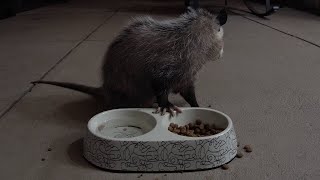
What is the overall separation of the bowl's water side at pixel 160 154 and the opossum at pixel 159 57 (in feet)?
0.77

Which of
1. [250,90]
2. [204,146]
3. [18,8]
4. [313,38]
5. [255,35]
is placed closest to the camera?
[204,146]

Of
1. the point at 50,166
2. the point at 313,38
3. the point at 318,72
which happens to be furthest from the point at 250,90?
the point at 313,38

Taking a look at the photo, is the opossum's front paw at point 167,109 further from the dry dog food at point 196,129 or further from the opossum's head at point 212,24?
the opossum's head at point 212,24

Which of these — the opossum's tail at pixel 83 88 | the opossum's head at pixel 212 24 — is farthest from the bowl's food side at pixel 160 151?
the opossum's tail at pixel 83 88

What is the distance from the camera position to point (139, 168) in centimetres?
114

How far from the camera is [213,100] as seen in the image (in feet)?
5.70

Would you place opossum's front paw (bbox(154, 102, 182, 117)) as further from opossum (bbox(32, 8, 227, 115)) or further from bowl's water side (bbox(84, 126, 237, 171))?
bowl's water side (bbox(84, 126, 237, 171))

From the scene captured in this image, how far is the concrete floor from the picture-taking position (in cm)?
118

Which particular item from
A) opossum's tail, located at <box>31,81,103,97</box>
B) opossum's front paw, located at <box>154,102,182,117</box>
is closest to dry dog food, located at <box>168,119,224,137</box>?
opossum's front paw, located at <box>154,102,182,117</box>

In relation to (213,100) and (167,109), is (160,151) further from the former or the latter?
(213,100)

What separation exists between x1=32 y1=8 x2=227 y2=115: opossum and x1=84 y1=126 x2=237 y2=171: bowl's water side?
234 millimetres

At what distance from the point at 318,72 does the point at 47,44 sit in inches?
71.2

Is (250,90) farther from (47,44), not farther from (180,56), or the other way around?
(47,44)

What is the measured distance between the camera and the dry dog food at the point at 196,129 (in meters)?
1.27
